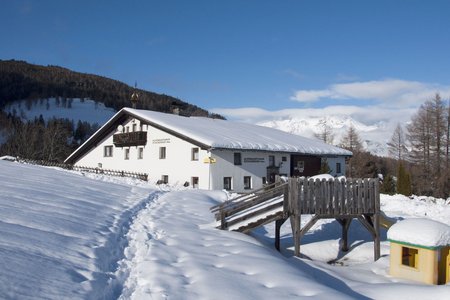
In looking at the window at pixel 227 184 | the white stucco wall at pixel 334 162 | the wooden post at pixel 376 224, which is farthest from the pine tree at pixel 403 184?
the wooden post at pixel 376 224

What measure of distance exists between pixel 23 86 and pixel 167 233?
15485 centimetres

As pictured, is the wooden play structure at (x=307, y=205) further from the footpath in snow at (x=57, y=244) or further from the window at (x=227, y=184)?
the window at (x=227, y=184)

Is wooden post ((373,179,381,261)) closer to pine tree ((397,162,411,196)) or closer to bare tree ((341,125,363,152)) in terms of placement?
pine tree ((397,162,411,196))

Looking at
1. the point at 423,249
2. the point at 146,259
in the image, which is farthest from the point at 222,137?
the point at 146,259

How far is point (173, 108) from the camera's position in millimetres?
41500

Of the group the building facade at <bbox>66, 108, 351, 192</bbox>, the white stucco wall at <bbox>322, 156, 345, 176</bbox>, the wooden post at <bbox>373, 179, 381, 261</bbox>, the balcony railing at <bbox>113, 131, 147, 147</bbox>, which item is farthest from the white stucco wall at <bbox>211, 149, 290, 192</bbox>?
the wooden post at <bbox>373, 179, 381, 261</bbox>

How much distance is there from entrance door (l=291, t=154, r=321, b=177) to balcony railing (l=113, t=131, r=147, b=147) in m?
11.6

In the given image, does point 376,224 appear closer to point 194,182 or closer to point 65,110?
point 194,182

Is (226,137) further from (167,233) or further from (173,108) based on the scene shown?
(167,233)

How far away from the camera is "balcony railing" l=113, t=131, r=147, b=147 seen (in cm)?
3159

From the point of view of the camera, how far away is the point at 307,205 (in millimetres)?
12477

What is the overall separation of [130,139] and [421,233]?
25700 millimetres

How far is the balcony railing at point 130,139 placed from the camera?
3159cm

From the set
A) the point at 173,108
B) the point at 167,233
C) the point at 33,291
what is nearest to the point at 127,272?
the point at 33,291
